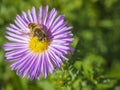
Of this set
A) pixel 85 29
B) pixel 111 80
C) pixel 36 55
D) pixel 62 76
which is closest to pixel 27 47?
pixel 36 55

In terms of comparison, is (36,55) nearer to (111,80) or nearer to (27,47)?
(27,47)

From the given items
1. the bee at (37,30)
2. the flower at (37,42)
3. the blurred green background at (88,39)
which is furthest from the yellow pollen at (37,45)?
the blurred green background at (88,39)

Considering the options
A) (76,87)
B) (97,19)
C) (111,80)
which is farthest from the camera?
(97,19)

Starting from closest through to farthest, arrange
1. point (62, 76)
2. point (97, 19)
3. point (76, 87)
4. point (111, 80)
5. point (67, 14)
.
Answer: point (62, 76) < point (76, 87) < point (111, 80) < point (67, 14) < point (97, 19)

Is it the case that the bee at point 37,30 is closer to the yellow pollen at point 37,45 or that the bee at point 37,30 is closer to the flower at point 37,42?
the flower at point 37,42

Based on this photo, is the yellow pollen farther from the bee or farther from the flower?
the bee

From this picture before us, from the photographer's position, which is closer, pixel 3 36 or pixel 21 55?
pixel 21 55

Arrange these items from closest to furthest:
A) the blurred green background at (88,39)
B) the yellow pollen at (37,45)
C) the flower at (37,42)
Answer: the flower at (37,42) < the yellow pollen at (37,45) < the blurred green background at (88,39)

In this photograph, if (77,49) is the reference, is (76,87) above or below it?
below

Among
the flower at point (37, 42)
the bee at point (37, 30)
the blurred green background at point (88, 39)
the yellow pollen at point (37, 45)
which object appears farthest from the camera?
the blurred green background at point (88, 39)
